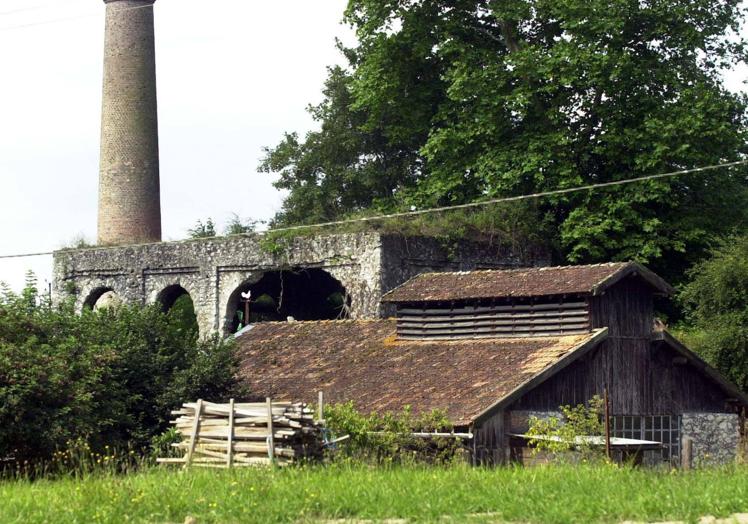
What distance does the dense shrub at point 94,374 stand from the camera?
836 inches

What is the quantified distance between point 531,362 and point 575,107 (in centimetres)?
1333

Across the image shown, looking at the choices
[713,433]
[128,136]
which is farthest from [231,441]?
[128,136]

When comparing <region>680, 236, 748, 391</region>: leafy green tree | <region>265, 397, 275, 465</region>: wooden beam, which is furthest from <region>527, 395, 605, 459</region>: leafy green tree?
<region>680, 236, 748, 391</region>: leafy green tree

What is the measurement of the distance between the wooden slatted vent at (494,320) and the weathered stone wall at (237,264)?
369 cm

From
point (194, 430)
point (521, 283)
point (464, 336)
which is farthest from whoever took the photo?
point (464, 336)

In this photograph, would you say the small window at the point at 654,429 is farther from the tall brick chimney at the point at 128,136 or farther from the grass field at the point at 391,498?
the tall brick chimney at the point at 128,136

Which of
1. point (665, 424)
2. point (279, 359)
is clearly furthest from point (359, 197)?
point (665, 424)

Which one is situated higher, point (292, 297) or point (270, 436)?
point (292, 297)

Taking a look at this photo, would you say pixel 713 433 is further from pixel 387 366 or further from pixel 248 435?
pixel 248 435

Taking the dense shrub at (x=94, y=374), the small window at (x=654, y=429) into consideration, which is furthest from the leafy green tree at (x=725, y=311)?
the dense shrub at (x=94, y=374)

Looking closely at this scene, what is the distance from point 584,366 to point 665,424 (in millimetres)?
2689

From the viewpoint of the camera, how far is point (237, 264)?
35.1m

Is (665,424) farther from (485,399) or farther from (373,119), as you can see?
(373,119)

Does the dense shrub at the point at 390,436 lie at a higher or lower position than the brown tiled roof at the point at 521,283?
lower
